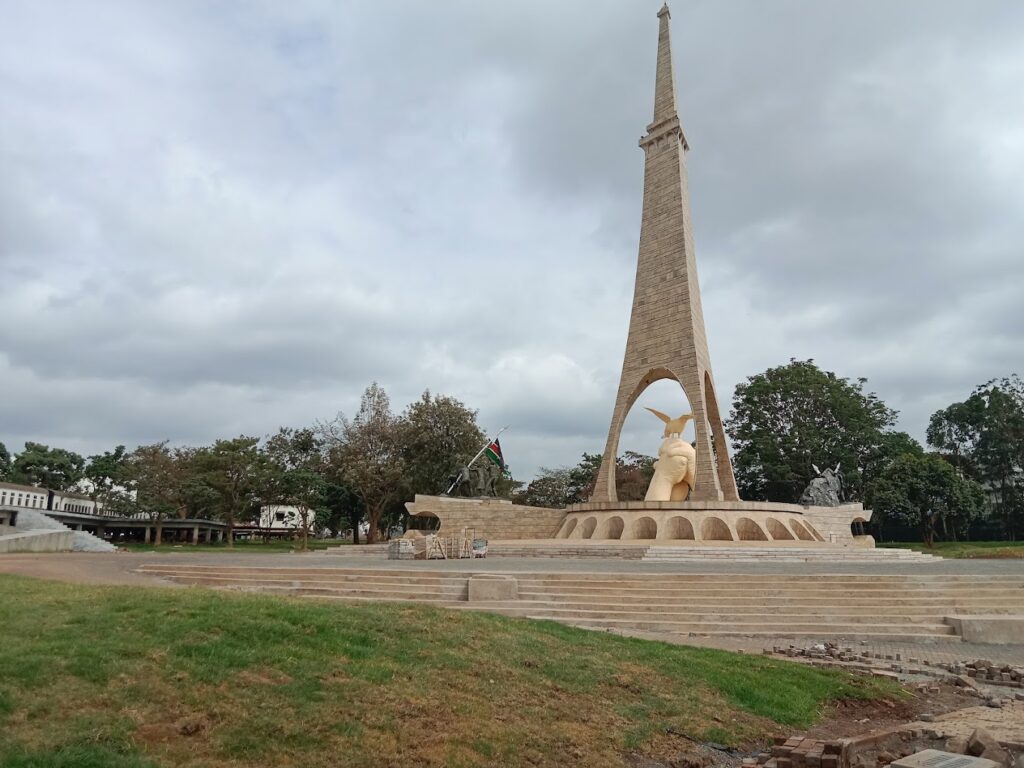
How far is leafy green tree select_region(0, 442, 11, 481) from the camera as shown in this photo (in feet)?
183

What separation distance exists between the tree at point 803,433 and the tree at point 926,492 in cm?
503

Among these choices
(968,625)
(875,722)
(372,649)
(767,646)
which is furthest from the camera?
(968,625)

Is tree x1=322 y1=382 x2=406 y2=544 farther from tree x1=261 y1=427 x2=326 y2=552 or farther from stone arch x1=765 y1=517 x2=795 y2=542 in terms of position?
stone arch x1=765 y1=517 x2=795 y2=542

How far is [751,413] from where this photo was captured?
48750mm

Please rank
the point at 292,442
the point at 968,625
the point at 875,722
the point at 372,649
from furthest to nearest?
1. the point at 292,442
2. the point at 968,625
3. the point at 875,722
4. the point at 372,649

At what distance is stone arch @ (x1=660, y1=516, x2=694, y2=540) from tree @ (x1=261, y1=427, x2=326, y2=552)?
17.3m

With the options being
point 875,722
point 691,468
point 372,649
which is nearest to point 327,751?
point 372,649

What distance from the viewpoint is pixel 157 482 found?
1583 inches

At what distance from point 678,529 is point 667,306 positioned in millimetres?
10602

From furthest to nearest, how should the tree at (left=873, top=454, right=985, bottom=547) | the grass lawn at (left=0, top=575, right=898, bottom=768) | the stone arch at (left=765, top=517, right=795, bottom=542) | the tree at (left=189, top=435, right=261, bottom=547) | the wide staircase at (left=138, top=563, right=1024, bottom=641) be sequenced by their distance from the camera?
the tree at (left=873, top=454, right=985, bottom=547), the tree at (left=189, top=435, right=261, bottom=547), the stone arch at (left=765, top=517, right=795, bottom=542), the wide staircase at (left=138, top=563, right=1024, bottom=641), the grass lawn at (left=0, top=575, right=898, bottom=768)

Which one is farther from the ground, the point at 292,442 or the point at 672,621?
the point at 292,442

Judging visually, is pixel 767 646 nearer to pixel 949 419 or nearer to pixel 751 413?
pixel 751 413

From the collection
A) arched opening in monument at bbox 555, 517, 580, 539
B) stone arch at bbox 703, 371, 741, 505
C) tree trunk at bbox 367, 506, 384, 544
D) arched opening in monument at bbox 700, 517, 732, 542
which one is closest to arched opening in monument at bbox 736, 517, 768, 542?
arched opening in monument at bbox 700, 517, 732, 542

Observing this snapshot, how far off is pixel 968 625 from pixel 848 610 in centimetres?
156
